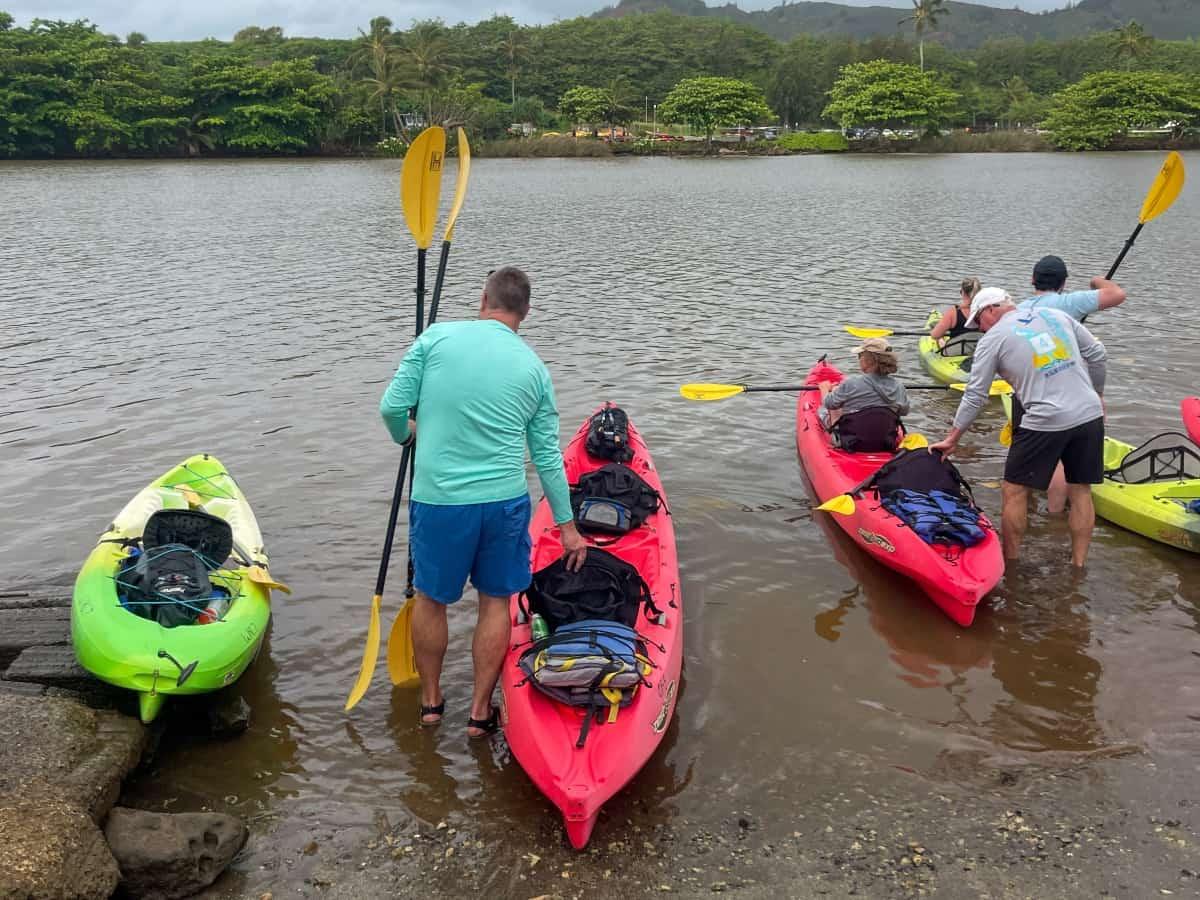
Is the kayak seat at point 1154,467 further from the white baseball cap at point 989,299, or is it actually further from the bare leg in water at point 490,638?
the bare leg in water at point 490,638

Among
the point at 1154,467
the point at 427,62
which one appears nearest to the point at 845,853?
the point at 1154,467

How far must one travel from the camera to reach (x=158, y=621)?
4723 mm

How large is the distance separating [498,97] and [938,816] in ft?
338

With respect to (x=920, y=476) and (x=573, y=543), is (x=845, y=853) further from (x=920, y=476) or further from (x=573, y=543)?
(x=920, y=476)

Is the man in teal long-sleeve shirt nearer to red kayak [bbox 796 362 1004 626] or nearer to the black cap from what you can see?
red kayak [bbox 796 362 1004 626]

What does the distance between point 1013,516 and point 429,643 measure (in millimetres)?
4059

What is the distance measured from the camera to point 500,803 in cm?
400

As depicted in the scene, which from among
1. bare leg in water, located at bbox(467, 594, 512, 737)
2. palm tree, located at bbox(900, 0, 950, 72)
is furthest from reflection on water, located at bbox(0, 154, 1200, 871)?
palm tree, located at bbox(900, 0, 950, 72)

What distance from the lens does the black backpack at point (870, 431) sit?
7.11 m

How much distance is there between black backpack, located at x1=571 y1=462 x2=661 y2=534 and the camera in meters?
5.84

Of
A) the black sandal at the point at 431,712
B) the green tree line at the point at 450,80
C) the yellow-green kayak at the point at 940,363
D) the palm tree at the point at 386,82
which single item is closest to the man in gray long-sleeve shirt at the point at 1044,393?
the black sandal at the point at 431,712

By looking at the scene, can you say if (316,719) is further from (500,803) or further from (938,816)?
(938,816)

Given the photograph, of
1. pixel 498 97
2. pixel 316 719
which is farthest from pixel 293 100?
pixel 316 719

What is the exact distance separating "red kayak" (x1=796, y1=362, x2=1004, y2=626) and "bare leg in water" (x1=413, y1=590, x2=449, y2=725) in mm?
3048
